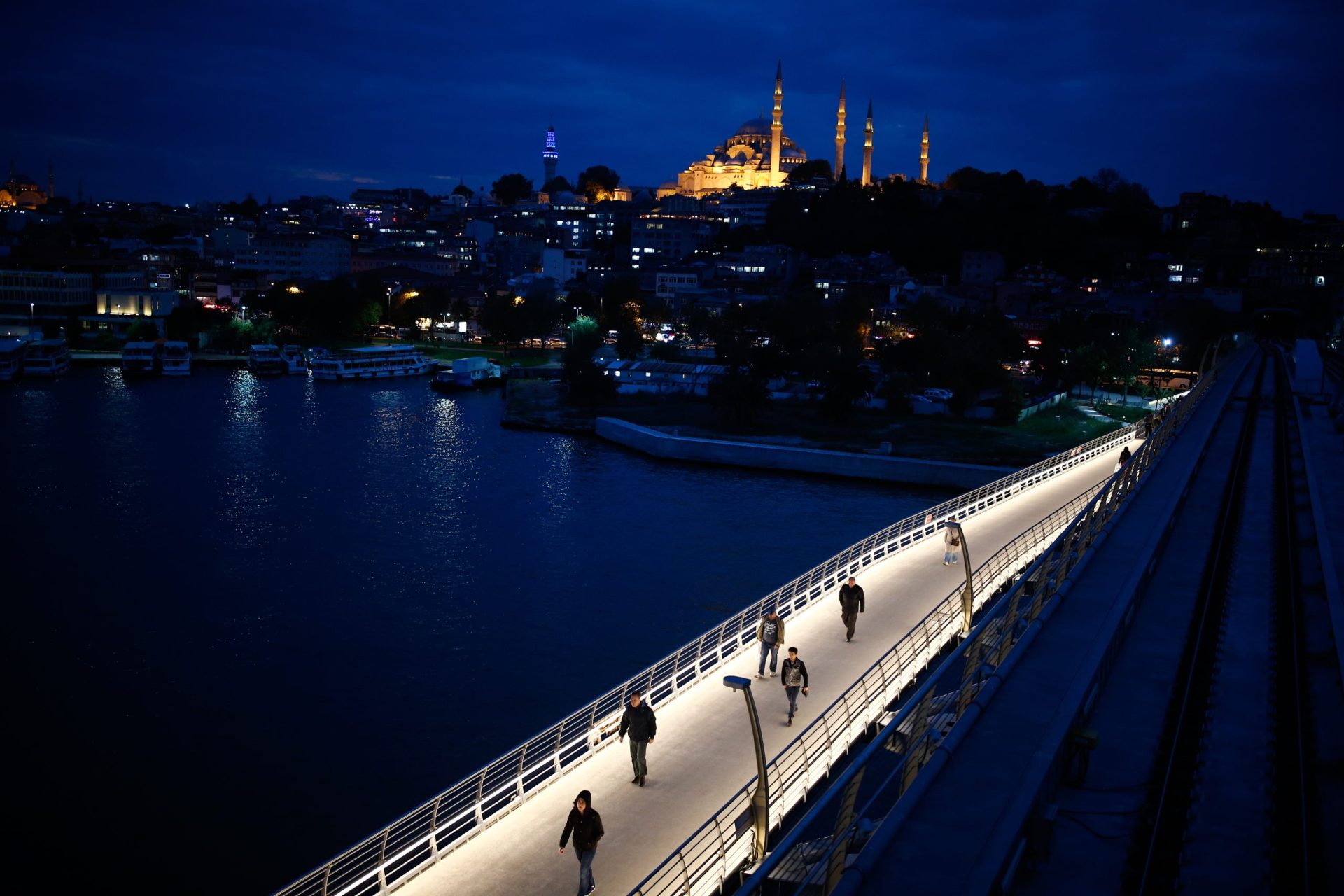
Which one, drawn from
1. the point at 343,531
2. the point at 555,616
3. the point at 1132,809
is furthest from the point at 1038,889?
the point at 343,531

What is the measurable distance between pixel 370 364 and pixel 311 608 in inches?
1115

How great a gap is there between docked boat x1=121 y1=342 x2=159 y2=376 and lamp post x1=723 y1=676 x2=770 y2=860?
123 feet

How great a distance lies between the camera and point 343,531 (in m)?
16.5

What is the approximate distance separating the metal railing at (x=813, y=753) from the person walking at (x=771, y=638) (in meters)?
0.66

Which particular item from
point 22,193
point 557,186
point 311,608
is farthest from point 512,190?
point 311,608

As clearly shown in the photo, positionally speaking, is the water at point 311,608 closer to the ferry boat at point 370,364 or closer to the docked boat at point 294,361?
the ferry boat at point 370,364

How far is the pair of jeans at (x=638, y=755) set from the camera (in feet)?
19.9

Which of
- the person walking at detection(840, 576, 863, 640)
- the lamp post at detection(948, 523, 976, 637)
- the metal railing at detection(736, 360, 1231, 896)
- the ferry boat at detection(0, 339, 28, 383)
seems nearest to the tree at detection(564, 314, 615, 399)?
the ferry boat at detection(0, 339, 28, 383)

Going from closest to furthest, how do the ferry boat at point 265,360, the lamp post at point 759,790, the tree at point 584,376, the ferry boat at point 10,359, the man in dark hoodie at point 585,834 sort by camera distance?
the man in dark hoodie at point 585,834, the lamp post at point 759,790, the tree at point 584,376, the ferry boat at point 10,359, the ferry boat at point 265,360

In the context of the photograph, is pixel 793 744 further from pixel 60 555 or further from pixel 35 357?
pixel 35 357

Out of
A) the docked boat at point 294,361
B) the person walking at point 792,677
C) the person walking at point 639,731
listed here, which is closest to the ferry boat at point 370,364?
the docked boat at point 294,361

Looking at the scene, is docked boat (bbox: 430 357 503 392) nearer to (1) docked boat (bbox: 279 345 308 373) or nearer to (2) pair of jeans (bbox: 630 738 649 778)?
(1) docked boat (bbox: 279 345 308 373)

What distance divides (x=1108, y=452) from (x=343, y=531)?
14.5 metres

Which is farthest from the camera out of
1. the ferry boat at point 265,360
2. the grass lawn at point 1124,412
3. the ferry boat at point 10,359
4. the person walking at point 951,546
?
the ferry boat at point 265,360
